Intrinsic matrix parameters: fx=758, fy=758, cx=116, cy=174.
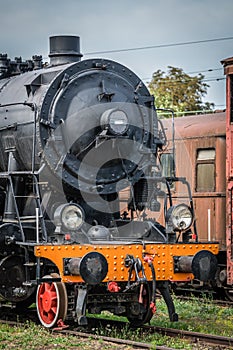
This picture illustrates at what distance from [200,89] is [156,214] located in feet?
73.4

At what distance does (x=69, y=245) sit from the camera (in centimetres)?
893

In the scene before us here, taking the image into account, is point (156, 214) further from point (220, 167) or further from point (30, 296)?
point (30, 296)

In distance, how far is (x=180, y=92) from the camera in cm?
3569

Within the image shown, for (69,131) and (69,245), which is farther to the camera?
(69,131)

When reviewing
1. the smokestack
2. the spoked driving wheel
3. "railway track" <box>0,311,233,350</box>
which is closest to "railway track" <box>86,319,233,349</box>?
"railway track" <box>0,311,233,350</box>

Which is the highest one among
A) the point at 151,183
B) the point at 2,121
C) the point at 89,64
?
the point at 89,64

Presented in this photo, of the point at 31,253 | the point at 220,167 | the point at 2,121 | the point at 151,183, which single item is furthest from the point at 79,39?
the point at 220,167

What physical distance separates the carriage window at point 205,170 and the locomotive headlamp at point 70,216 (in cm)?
490

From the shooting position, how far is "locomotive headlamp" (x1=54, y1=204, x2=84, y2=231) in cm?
934

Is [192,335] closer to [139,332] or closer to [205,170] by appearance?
[139,332]

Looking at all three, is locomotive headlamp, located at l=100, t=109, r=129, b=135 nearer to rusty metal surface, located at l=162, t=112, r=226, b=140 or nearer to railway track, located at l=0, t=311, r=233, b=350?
railway track, located at l=0, t=311, r=233, b=350

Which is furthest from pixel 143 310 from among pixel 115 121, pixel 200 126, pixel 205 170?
pixel 200 126

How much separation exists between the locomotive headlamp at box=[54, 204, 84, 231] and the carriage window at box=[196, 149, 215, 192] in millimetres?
4897

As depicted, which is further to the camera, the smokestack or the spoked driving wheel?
the smokestack
